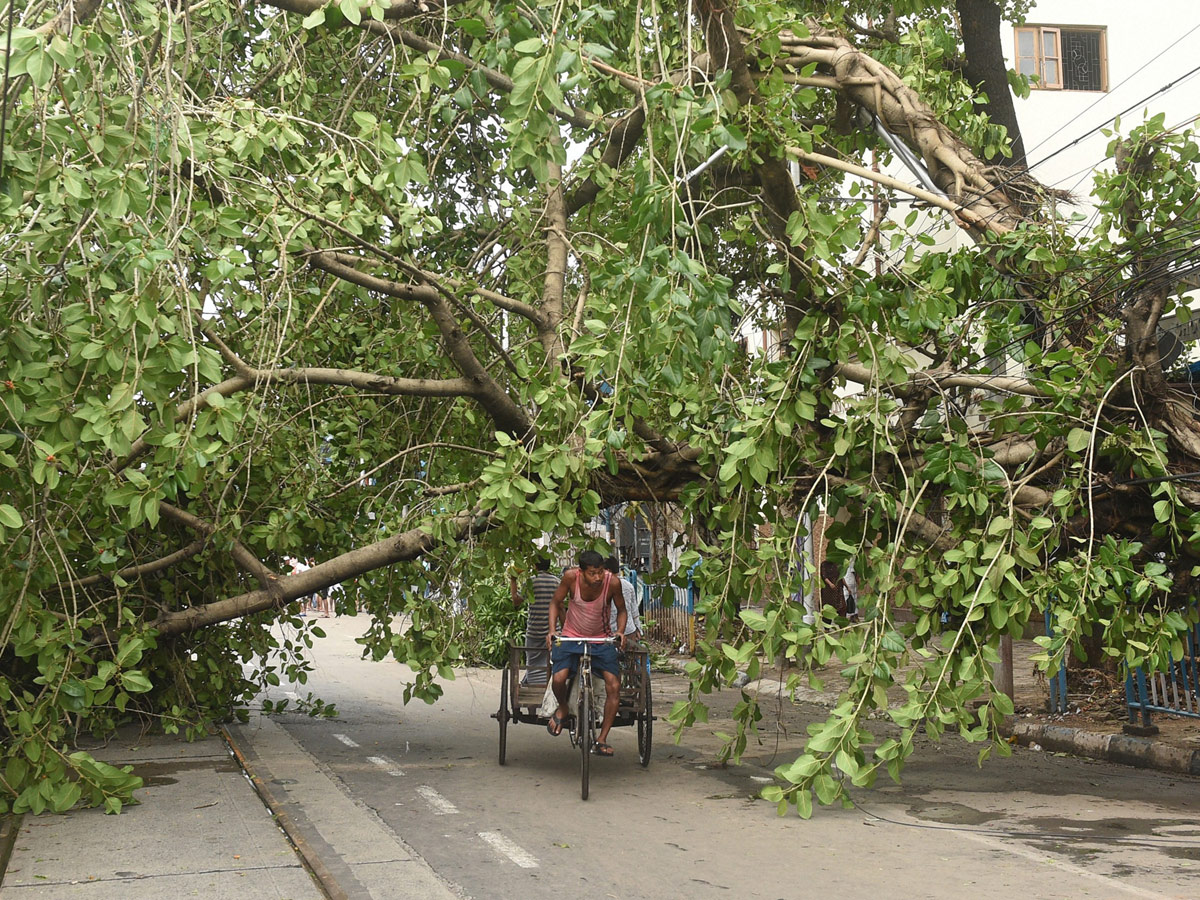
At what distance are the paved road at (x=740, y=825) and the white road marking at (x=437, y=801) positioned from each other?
2 centimetres

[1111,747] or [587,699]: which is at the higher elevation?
[587,699]

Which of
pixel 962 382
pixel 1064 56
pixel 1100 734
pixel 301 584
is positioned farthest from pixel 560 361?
pixel 1064 56

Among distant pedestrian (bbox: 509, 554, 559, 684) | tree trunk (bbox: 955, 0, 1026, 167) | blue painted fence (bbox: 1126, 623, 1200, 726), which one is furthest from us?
tree trunk (bbox: 955, 0, 1026, 167)

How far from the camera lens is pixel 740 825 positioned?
7762 mm

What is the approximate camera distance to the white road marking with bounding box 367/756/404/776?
9.87 metres

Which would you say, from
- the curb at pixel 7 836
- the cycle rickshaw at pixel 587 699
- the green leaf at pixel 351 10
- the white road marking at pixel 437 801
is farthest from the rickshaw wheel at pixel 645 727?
the green leaf at pixel 351 10

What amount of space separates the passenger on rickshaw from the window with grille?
58.3ft

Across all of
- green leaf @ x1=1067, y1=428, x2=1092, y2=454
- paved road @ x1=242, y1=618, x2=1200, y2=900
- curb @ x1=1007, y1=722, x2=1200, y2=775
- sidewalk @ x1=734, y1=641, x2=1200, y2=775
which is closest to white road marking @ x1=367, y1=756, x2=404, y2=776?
paved road @ x1=242, y1=618, x2=1200, y2=900

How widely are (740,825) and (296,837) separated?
9.26 ft

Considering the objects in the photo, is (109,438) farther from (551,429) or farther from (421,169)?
(551,429)

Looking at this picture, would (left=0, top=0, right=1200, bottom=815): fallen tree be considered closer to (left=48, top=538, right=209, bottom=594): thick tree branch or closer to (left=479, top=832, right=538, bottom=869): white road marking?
(left=48, top=538, right=209, bottom=594): thick tree branch

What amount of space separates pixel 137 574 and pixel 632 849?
15.5 ft

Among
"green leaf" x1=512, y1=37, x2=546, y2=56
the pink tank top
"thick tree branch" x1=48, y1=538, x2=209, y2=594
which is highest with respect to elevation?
"green leaf" x1=512, y1=37, x2=546, y2=56

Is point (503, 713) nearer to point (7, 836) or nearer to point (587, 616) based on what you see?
point (587, 616)
